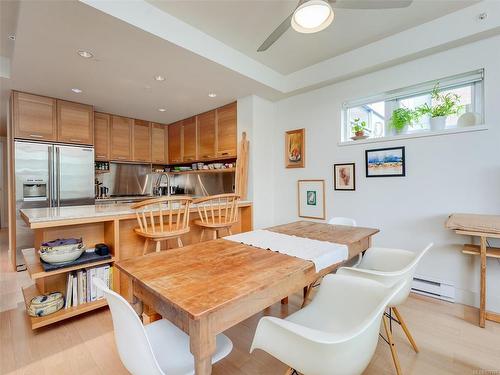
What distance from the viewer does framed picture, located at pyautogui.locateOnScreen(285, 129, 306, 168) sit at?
11.3 ft

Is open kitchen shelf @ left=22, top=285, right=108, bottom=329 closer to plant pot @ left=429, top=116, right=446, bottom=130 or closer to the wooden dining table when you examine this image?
the wooden dining table

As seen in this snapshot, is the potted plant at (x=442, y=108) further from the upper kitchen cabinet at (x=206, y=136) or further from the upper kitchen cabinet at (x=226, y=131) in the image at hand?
the upper kitchen cabinet at (x=206, y=136)

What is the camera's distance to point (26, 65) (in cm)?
253

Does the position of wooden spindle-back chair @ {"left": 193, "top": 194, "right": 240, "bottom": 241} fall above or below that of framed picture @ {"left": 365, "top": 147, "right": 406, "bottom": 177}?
below

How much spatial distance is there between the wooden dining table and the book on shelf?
108 centimetres

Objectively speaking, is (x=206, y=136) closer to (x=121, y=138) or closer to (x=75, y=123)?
(x=121, y=138)

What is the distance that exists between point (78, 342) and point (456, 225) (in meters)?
3.01

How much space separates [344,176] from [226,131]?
194 centimetres

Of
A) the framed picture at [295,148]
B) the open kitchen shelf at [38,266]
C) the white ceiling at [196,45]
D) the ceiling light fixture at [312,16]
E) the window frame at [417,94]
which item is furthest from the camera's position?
the framed picture at [295,148]

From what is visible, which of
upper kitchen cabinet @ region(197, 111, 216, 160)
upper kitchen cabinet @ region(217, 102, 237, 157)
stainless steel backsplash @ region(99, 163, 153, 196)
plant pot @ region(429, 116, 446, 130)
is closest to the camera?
plant pot @ region(429, 116, 446, 130)

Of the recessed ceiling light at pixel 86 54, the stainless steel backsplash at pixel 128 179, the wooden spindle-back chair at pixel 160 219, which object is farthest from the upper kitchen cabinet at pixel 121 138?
the wooden spindle-back chair at pixel 160 219

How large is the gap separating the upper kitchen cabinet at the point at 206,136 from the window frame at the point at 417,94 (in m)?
2.08

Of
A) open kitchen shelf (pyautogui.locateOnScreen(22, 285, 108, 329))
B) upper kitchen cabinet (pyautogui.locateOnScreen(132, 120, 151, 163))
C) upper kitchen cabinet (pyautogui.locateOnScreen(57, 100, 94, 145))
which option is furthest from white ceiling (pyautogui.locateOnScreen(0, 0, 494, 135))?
open kitchen shelf (pyautogui.locateOnScreen(22, 285, 108, 329))

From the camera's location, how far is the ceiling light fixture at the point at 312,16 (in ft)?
4.94
